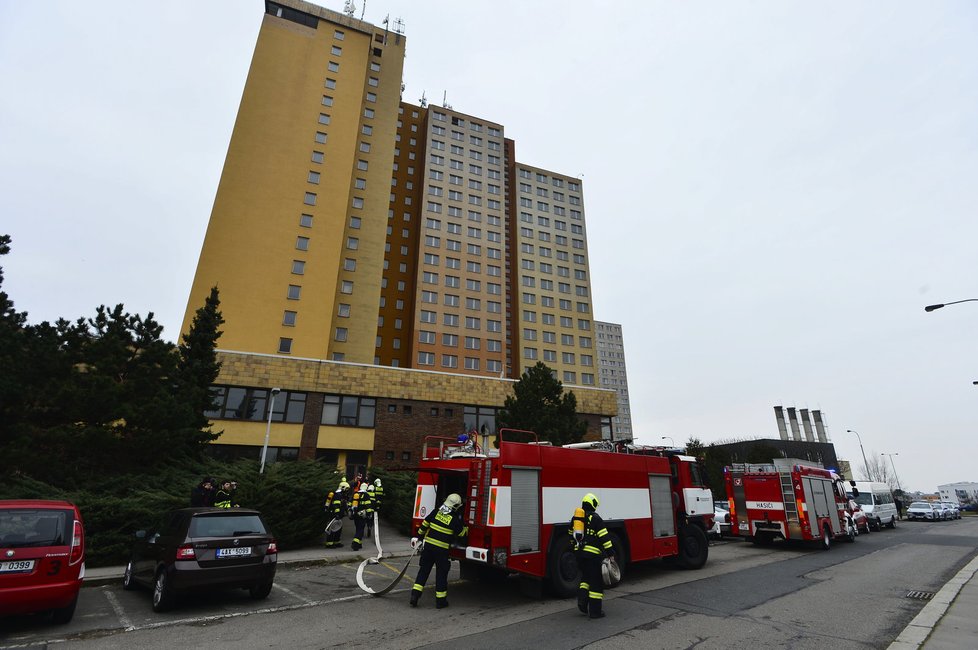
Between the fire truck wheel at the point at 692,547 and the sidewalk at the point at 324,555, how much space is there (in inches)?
253

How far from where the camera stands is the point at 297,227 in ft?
132

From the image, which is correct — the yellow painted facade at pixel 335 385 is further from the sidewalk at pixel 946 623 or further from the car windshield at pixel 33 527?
the sidewalk at pixel 946 623

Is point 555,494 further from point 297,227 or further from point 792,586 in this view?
point 297,227

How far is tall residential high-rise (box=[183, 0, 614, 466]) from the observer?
30781mm

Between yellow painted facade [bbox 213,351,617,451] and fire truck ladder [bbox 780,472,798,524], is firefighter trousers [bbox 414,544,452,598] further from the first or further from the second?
yellow painted facade [bbox 213,351,617,451]

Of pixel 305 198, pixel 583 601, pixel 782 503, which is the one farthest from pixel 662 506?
pixel 305 198

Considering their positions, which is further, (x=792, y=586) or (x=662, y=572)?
(x=662, y=572)

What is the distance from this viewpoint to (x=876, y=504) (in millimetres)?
27078

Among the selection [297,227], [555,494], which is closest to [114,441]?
[555,494]

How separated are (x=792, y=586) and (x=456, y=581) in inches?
269

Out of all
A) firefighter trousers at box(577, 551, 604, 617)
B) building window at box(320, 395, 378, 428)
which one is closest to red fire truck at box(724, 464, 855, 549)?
firefighter trousers at box(577, 551, 604, 617)

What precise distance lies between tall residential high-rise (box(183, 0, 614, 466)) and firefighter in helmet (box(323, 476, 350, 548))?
15.5m

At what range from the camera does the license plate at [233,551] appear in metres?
7.52

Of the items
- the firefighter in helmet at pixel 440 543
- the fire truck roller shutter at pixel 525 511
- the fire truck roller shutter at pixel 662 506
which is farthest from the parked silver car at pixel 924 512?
the firefighter in helmet at pixel 440 543
